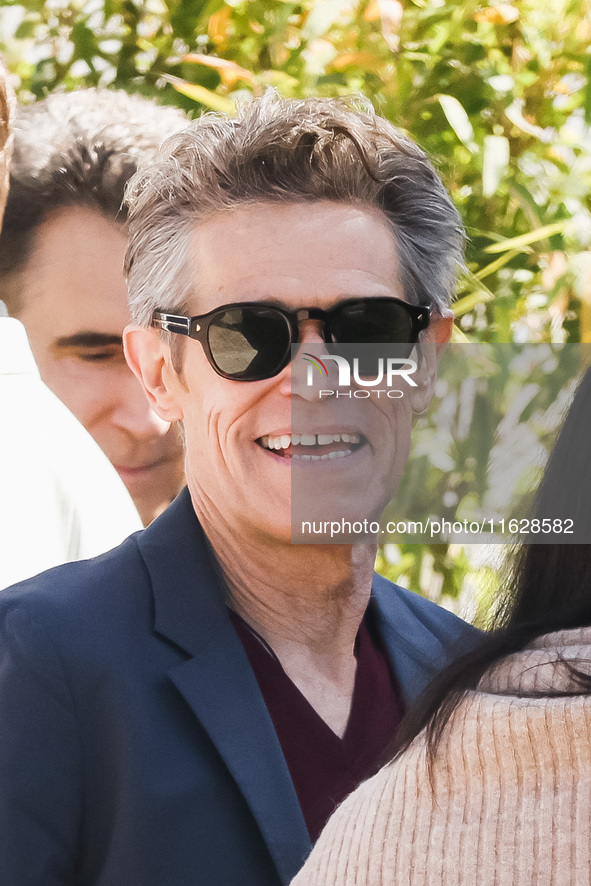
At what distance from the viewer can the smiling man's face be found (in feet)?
3.48

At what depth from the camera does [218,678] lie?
1001mm

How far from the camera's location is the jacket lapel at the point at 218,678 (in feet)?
3.10

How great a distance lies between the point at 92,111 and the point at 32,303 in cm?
33

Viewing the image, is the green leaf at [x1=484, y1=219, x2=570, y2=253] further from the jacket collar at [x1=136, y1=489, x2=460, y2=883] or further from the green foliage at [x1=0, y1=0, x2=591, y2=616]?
the jacket collar at [x1=136, y1=489, x2=460, y2=883]

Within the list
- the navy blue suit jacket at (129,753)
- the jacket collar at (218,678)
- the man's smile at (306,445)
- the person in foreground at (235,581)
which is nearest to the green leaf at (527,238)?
the person in foreground at (235,581)

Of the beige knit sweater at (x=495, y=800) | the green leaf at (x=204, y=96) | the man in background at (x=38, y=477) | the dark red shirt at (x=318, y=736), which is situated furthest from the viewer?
the green leaf at (x=204, y=96)

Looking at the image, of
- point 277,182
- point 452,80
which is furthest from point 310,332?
point 452,80

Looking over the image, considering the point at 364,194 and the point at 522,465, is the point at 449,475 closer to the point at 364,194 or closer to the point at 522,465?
the point at 522,465

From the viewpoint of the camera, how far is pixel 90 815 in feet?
3.05

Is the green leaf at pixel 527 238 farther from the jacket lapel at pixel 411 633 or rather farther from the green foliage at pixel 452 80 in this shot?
the jacket lapel at pixel 411 633

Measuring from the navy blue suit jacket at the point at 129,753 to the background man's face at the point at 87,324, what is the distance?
1.64ft

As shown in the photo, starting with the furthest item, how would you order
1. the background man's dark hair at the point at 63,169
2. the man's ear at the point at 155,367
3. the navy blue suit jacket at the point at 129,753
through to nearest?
1. the background man's dark hair at the point at 63,169
2. the man's ear at the point at 155,367
3. the navy blue suit jacket at the point at 129,753

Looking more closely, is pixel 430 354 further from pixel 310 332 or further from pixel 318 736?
pixel 318 736

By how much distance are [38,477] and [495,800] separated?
848 millimetres
